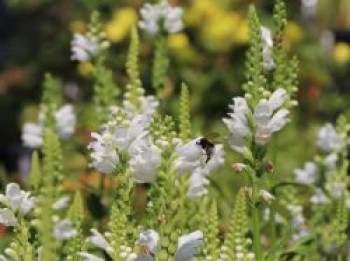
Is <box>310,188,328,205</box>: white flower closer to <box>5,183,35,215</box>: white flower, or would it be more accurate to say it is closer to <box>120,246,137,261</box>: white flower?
<box>5,183,35,215</box>: white flower

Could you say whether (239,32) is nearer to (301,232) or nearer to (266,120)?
(301,232)

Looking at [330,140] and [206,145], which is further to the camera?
[330,140]

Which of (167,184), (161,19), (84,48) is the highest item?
(161,19)

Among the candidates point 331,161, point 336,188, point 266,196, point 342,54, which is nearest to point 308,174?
point 331,161

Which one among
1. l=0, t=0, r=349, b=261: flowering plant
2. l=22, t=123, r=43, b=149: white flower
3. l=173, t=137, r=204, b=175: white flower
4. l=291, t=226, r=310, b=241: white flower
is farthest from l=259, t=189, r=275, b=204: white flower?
l=22, t=123, r=43, b=149: white flower

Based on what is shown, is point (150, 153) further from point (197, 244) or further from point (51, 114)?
point (51, 114)

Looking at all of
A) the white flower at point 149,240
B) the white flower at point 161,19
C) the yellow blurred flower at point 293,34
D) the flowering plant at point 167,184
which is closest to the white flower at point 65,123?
the white flower at point 161,19

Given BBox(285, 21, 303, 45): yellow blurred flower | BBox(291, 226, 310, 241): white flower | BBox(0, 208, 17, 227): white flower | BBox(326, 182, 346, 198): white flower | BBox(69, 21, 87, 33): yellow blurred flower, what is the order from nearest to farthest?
1. BBox(0, 208, 17, 227): white flower
2. BBox(326, 182, 346, 198): white flower
3. BBox(291, 226, 310, 241): white flower
4. BBox(285, 21, 303, 45): yellow blurred flower
5. BBox(69, 21, 87, 33): yellow blurred flower
